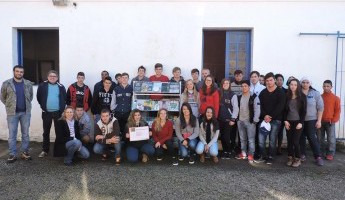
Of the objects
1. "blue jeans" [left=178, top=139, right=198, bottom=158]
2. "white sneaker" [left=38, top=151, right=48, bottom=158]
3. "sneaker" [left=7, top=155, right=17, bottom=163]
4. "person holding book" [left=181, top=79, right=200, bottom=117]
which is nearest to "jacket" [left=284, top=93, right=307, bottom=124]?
"person holding book" [left=181, top=79, right=200, bottom=117]

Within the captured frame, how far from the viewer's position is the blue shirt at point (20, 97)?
5699mm

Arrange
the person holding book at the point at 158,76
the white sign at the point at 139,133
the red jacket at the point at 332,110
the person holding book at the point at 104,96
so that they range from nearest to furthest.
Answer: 1. the white sign at the point at 139,133
2. the red jacket at the point at 332,110
3. the person holding book at the point at 104,96
4. the person holding book at the point at 158,76

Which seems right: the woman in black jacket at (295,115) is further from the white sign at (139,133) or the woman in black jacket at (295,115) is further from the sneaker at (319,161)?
the white sign at (139,133)

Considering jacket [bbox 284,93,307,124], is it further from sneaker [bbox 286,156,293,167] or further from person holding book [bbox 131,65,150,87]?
person holding book [bbox 131,65,150,87]

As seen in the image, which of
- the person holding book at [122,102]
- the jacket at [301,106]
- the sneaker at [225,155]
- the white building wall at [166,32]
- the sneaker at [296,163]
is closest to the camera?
the jacket at [301,106]

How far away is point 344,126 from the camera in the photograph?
7020 millimetres

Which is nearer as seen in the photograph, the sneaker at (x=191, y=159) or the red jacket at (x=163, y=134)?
the sneaker at (x=191, y=159)

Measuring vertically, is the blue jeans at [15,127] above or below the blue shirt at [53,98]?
below

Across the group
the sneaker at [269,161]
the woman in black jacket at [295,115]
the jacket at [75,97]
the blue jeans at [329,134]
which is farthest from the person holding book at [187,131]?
the blue jeans at [329,134]

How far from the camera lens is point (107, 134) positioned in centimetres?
570

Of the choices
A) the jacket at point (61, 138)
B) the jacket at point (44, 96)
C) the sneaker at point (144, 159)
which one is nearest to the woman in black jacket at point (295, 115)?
the sneaker at point (144, 159)

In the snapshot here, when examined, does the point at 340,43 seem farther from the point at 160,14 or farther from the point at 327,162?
the point at 160,14

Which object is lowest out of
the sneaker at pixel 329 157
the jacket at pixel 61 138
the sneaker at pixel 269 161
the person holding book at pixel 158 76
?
the sneaker at pixel 269 161

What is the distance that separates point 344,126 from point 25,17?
26.5 ft
